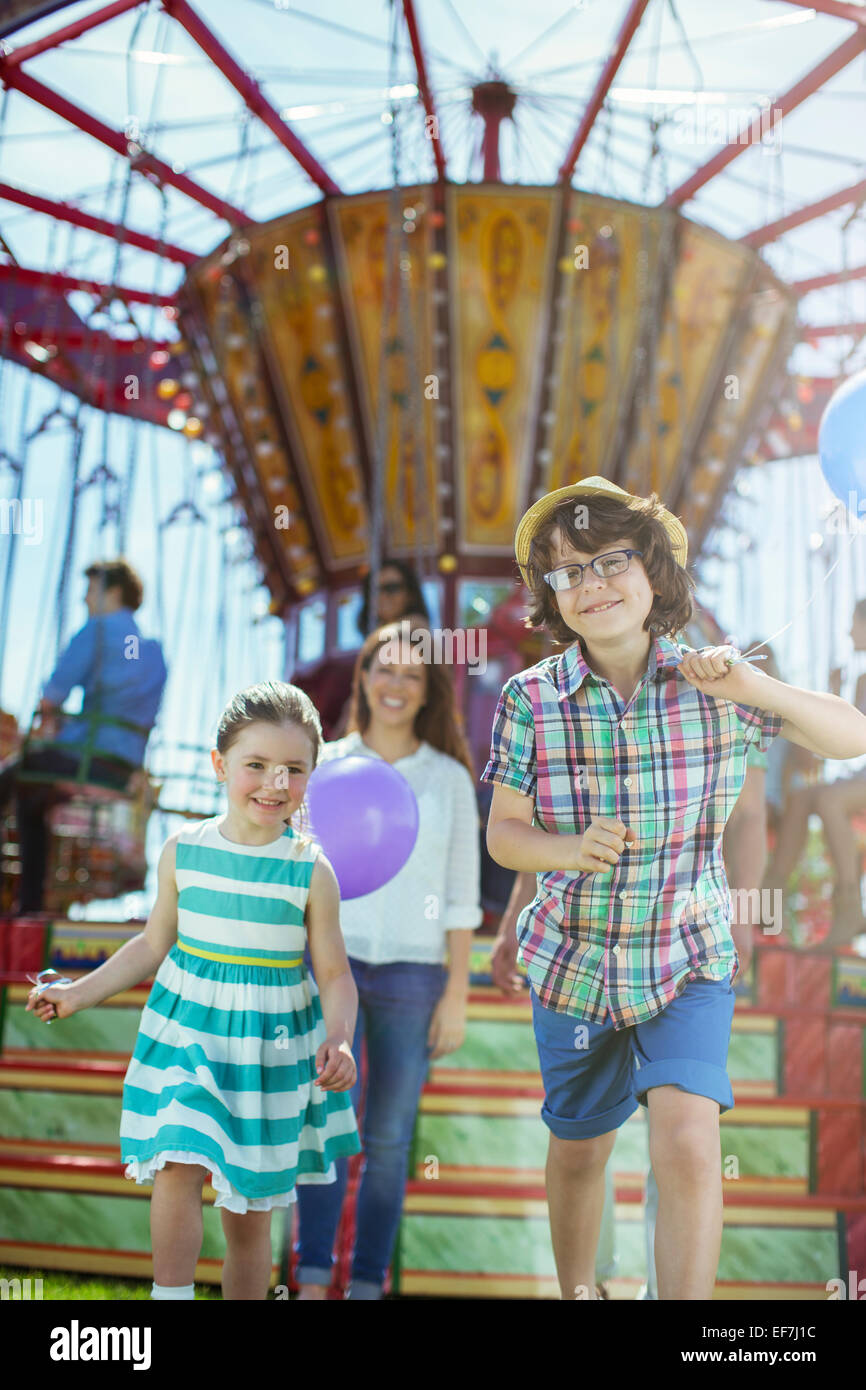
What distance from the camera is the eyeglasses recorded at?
2164 millimetres

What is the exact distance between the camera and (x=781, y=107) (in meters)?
5.91

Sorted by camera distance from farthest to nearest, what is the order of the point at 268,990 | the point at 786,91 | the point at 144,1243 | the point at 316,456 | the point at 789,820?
the point at 316,456 < the point at 786,91 < the point at 789,820 < the point at 144,1243 < the point at 268,990

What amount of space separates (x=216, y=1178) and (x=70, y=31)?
4879mm

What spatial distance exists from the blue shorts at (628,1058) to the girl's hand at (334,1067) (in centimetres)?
33

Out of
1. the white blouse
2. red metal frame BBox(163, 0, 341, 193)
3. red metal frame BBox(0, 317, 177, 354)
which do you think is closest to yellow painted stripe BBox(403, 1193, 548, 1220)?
the white blouse

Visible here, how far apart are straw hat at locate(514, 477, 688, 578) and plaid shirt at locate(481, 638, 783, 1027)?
0.23 m

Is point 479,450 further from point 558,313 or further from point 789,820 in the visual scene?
point 789,820

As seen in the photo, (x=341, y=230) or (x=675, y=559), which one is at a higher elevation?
(x=341, y=230)

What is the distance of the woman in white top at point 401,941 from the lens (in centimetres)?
274

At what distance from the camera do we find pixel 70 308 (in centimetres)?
901

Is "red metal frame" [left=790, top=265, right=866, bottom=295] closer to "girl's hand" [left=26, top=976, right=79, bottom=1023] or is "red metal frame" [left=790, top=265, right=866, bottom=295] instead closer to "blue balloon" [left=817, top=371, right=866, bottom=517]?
"blue balloon" [left=817, top=371, right=866, bottom=517]

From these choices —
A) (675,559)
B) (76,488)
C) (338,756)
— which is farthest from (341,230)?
(675,559)

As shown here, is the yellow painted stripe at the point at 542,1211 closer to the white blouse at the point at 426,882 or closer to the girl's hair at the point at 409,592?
the white blouse at the point at 426,882

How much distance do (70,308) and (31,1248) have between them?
7137 millimetres
